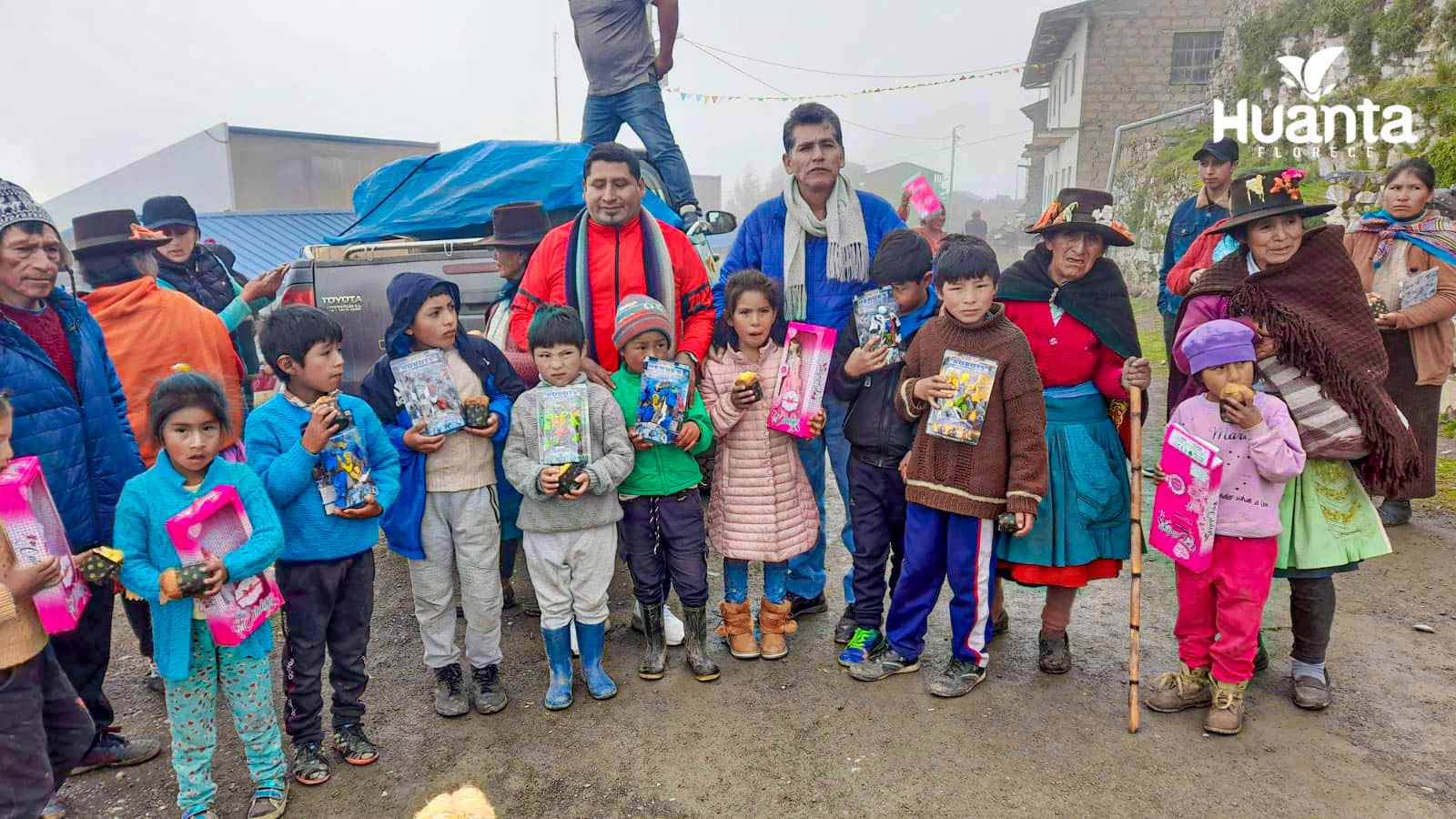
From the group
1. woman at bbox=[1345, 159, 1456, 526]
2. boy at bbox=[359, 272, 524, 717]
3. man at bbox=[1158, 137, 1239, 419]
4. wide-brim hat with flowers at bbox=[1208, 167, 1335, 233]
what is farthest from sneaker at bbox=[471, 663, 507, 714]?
man at bbox=[1158, 137, 1239, 419]

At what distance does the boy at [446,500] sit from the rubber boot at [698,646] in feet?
2.74

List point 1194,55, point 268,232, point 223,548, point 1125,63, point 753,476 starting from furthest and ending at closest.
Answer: point 1125,63 → point 1194,55 → point 268,232 → point 753,476 → point 223,548

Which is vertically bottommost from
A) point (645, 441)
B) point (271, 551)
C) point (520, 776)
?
point (520, 776)

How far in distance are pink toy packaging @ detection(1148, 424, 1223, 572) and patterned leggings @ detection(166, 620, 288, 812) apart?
335 cm

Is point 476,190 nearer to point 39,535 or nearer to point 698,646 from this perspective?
point 698,646

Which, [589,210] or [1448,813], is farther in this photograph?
[589,210]

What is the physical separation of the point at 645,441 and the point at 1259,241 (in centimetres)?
263

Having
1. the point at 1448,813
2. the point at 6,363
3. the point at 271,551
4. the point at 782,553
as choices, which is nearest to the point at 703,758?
the point at 782,553

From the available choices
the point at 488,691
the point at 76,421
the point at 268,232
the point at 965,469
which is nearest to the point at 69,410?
the point at 76,421

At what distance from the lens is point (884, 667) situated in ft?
11.9

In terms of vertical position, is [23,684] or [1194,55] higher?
[1194,55]

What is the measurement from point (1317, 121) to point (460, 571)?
1150 cm

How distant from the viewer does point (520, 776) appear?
9.91 ft

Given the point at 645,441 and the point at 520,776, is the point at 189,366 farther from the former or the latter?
the point at 520,776
